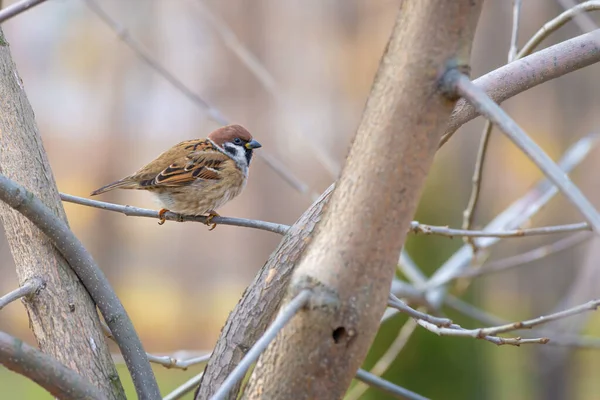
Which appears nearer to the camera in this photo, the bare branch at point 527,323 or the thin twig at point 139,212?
the bare branch at point 527,323

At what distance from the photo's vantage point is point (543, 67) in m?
1.58

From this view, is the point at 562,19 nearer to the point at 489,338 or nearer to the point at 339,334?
the point at 489,338

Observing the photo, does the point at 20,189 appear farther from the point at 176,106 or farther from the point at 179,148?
the point at 176,106

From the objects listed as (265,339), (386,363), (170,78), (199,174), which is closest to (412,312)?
(265,339)

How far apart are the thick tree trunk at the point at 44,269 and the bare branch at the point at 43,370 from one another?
0.78 ft

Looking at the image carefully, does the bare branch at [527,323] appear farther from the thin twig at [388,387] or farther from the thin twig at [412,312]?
the thin twig at [388,387]

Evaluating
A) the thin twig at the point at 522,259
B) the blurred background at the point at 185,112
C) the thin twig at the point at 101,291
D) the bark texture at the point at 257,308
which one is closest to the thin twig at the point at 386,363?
the thin twig at the point at 522,259

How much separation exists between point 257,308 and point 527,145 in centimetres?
85

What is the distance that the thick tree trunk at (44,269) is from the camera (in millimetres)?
1410

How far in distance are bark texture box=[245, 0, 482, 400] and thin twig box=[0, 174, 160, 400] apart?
53cm

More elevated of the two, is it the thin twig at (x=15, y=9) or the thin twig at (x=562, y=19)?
the thin twig at (x=562, y=19)

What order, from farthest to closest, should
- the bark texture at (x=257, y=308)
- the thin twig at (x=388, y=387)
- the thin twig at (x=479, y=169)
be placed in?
the thin twig at (x=479, y=169)
the thin twig at (x=388, y=387)
the bark texture at (x=257, y=308)

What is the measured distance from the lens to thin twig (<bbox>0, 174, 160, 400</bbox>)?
4.58ft

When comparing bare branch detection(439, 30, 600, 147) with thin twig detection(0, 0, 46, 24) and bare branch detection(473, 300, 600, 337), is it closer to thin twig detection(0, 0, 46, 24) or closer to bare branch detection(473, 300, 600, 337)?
bare branch detection(473, 300, 600, 337)
